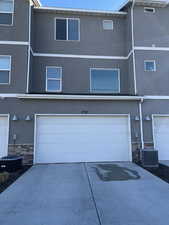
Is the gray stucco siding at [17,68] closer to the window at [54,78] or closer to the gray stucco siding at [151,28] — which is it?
the window at [54,78]

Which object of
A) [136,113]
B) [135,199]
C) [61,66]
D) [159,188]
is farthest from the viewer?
[61,66]

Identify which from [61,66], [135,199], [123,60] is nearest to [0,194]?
[135,199]

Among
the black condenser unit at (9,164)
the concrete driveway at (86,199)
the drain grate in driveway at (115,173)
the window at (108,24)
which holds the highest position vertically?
the window at (108,24)

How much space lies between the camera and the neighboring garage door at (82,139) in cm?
895

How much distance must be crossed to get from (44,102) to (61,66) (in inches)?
109

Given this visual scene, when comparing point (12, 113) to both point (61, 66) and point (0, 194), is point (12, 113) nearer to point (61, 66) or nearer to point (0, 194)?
point (61, 66)

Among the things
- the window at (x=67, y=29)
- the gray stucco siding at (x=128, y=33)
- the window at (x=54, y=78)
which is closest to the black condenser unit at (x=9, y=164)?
the window at (x=54, y=78)

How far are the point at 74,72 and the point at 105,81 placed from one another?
185cm

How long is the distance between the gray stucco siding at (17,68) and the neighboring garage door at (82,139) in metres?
1.79

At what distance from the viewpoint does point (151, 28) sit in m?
10.5

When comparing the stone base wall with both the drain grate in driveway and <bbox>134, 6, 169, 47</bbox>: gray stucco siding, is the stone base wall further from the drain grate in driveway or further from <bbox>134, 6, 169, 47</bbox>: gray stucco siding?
<bbox>134, 6, 169, 47</bbox>: gray stucco siding

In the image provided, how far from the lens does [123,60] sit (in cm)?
1117

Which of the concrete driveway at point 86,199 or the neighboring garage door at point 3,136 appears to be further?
the neighboring garage door at point 3,136

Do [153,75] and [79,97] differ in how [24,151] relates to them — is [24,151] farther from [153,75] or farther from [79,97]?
[153,75]
